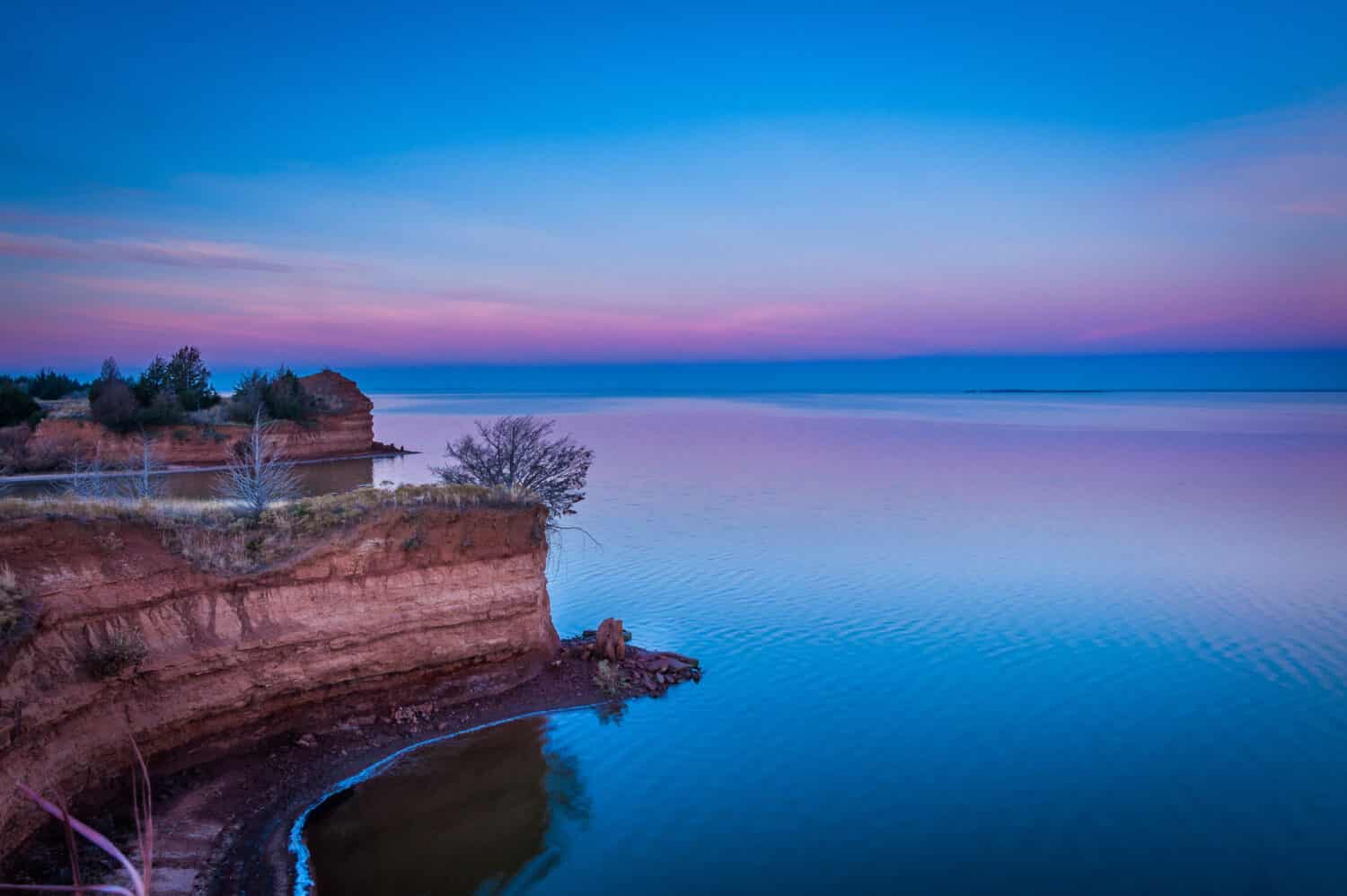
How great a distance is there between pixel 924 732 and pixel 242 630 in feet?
44.6

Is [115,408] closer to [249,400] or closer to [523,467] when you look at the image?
[249,400]

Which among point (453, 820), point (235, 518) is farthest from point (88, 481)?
point (453, 820)

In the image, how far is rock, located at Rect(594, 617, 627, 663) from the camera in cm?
2012

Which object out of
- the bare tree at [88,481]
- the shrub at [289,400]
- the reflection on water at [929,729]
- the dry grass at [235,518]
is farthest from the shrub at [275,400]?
the dry grass at [235,518]

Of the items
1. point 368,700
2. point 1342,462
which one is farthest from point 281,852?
point 1342,462

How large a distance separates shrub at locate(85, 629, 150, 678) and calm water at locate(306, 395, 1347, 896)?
13.2ft

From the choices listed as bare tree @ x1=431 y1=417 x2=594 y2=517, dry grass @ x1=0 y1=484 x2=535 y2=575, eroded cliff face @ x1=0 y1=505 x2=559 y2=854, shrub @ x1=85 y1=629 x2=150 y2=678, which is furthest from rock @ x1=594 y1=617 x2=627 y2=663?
shrub @ x1=85 y1=629 x2=150 y2=678

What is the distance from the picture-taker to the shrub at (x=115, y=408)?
50469 mm

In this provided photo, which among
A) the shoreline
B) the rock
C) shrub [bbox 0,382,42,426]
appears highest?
shrub [bbox 0,382,42,426]

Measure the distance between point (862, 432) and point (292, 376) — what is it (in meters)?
55.7

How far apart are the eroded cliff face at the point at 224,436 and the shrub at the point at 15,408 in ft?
2.87

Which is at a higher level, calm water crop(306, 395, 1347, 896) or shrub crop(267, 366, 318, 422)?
shrub crop(267, 366, 318, 422)

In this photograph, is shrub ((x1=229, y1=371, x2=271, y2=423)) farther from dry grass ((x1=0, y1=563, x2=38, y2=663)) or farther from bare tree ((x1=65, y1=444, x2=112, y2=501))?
dry grass ((x1=0, y1=563, x2=38, y2=663))

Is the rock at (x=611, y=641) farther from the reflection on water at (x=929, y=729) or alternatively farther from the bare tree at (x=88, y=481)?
the bare tree at (x=88, y=481)
